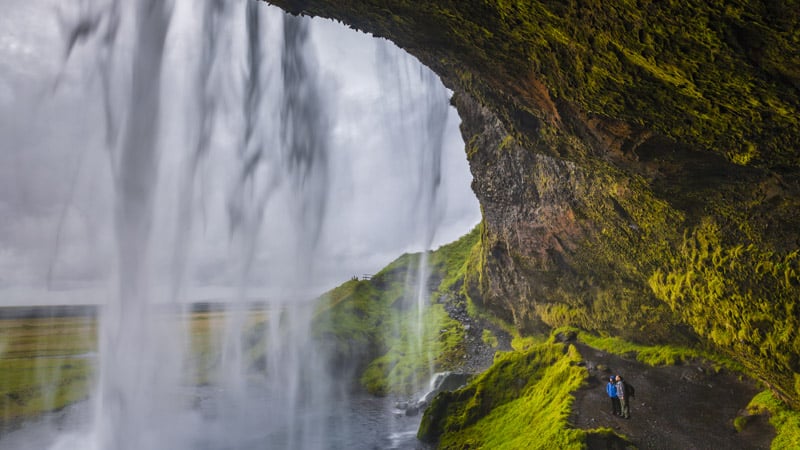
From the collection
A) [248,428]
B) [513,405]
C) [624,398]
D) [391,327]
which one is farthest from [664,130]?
[391,327]

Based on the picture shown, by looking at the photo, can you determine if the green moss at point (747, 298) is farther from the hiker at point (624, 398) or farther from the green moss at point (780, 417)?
the hiker at point (624, 398)

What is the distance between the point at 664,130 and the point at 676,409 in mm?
11004

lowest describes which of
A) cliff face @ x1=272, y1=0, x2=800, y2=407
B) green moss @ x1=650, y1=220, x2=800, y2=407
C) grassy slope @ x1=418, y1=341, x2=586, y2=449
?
grassy slope @ x1=418, y1=341, x2=586, y2=449

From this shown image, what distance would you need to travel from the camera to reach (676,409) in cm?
1406

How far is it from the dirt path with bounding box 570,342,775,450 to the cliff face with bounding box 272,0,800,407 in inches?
76.5

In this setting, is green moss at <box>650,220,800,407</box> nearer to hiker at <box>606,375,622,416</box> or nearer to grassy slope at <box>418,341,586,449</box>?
hiker at <box>606,375,622,416</box>

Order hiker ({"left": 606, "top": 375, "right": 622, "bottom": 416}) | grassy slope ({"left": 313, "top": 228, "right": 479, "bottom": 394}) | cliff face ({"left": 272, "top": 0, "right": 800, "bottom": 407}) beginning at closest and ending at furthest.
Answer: cliff face ({"left": 272, "top": 0, "right": 800, "bottom": 407})
hiker ({"left": 606, "top": 375, "right": 622, "bottom": 416})
grassy slope ({"left": 313, "top": 228, "right": 479, "bottom": 394})

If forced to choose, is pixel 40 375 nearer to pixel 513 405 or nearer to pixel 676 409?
pixel 513 405

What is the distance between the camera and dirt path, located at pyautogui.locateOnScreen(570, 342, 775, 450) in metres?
11.9

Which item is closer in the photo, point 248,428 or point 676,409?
point 676,409

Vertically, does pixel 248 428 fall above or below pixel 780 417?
below

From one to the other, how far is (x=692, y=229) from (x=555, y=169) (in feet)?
23.0

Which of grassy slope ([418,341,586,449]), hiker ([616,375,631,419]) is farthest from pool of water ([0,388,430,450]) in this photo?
hiker ([616,375,631,419])

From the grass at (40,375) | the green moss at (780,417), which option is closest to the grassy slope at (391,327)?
the grass at (40,375)
